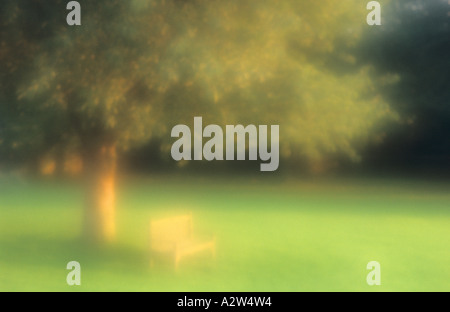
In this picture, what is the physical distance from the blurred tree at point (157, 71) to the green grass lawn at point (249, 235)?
106 cm

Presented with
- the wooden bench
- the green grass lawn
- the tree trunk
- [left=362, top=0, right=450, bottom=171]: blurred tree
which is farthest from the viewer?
[left=362, top=0, right=450, bottom=171]: blurred tree

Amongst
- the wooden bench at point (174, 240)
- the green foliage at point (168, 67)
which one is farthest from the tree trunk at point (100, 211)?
the wooden bench at point (174, 240)

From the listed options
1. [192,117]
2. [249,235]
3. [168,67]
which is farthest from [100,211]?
[249,235]

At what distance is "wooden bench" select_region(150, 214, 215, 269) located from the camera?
5.75 metres

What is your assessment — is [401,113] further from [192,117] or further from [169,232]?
[169,232]

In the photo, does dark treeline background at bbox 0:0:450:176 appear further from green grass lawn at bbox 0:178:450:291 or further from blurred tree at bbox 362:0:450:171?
green grass lawn at bbox 0:178:450:291

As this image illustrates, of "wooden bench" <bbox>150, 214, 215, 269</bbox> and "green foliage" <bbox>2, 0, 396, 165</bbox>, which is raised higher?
"green foliage" <bbox>2, 0, 396, 165</bbox>

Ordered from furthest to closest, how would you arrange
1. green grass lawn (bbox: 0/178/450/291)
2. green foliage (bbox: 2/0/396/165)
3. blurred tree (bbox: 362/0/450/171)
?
blurred tree (bbox: 362/0/450/171)
green foliage (bbox: 2/0/396/165)
green grass lawn (bbox: 0/178/450/291)

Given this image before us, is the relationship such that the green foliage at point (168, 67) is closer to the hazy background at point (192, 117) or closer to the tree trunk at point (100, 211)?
the hazy background at point (192, 117)

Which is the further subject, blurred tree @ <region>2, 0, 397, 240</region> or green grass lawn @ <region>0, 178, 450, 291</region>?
blurred tree @ <region>2, 0, 397, 240</region>

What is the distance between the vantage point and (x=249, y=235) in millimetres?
7785

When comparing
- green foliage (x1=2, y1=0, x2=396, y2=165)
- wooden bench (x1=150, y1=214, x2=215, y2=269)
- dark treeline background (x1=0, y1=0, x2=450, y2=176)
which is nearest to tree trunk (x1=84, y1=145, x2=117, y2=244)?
green foliage (x1=2, y1=0, x2=396, y2=165)

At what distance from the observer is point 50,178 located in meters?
13.7

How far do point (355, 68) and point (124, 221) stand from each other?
18.5 ft
